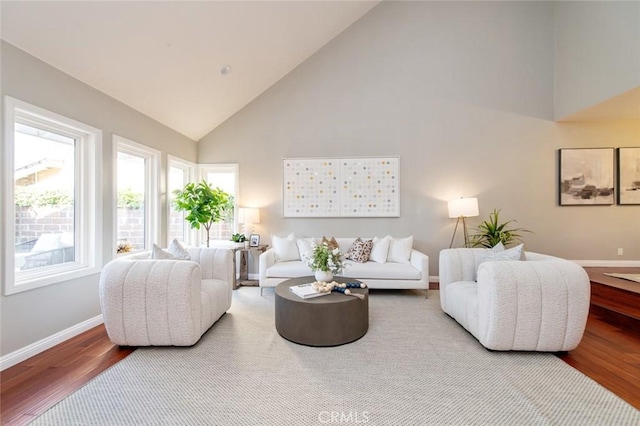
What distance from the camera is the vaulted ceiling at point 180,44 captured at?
7.31 ft

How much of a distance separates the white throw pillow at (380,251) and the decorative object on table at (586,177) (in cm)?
301

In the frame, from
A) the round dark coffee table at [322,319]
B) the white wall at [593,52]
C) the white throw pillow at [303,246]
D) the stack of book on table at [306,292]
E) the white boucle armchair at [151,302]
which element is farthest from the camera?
→ the white throw pillow at [303,246]

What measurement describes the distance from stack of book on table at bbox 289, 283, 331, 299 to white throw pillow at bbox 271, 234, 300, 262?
1502 millimetres

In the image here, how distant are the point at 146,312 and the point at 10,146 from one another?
167 centimetres

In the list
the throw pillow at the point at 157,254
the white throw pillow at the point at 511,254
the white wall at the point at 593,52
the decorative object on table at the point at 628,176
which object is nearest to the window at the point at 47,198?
the throw pillow at the point at 157,254

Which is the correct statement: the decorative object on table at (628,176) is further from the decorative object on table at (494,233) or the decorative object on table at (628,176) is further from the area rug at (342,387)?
the area rug at (342,387)

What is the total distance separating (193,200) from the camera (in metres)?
4.10

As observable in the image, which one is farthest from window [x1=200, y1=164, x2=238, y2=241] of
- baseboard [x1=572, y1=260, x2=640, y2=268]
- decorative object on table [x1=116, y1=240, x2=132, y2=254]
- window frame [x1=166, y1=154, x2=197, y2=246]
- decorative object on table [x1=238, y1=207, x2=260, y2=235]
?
baseboard [x1=572, y1=260, x2=640, y2=268]

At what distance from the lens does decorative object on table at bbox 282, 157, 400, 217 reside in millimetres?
4543

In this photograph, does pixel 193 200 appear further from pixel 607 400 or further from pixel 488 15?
pixel 488 15

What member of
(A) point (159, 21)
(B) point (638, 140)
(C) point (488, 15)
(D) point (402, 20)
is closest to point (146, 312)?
(A) point (159, 21)

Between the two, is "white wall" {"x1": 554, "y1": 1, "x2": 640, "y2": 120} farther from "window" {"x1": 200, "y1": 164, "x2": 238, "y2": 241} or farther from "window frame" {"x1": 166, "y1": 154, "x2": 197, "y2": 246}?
"window frame" {"x1": 166, "y1": 154, "x2": 197, "y2": 246}

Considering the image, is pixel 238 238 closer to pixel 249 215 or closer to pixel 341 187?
pixel 249 215

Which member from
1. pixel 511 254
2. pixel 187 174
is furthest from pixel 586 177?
pixel 187 174
